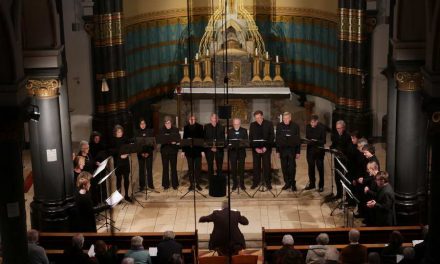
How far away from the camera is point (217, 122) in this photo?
1722cm

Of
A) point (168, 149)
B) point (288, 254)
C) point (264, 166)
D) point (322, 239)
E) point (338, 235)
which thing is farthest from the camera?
point (264, 166)

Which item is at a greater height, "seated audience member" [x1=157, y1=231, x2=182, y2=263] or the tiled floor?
"seated audience member" [x1=157, y1=231, x2=182, y2=263]

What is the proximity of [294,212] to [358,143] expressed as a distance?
1805mm

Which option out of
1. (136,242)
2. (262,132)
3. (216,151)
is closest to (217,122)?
(216,151)

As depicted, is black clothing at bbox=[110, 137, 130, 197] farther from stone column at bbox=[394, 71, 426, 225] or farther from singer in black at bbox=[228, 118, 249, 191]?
stone column at bbox=[394, 71, 426, 225]

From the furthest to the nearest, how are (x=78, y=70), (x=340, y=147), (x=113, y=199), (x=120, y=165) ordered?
(x=78, y=70)
(x=340, y=147)
(x=120, y=165)
(x=113, y=199)

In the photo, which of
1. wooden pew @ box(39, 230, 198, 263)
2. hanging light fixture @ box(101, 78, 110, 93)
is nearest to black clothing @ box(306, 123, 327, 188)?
wooden pew @ box(39, 230, 198, 263)

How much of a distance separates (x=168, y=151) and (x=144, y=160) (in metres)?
0.57

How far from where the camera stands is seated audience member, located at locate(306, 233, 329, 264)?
12.6m

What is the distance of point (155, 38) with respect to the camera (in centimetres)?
2227

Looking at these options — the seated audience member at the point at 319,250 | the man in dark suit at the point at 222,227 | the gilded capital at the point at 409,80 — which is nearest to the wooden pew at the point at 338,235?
the man in dark suit at the point at 222,227

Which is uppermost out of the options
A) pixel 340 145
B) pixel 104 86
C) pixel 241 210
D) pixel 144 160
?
pixel 104 86

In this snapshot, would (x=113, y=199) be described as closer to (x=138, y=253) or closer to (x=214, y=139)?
(x=138, y=253)

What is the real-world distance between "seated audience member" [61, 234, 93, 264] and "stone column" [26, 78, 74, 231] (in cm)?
298
